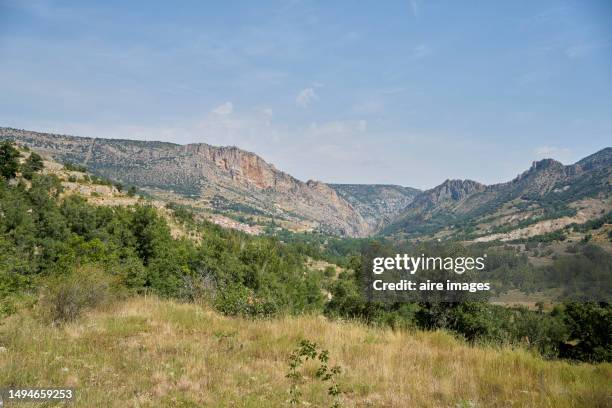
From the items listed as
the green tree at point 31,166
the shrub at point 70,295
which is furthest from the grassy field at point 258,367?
the green tree at point 31,166

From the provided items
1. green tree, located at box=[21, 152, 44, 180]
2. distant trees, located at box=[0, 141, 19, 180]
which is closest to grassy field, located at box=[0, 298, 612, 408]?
distant trees, located at box=[0, 141, 19, 180]

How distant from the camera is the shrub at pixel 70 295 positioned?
352 inches

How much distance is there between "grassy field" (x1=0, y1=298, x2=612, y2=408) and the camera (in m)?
5.29

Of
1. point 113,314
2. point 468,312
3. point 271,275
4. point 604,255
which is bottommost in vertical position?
point 271,275

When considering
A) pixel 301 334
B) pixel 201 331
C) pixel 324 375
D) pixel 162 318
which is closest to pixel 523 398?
pixel 324 375

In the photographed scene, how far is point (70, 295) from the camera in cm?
906

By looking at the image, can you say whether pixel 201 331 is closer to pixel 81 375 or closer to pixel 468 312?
pixel 81 375

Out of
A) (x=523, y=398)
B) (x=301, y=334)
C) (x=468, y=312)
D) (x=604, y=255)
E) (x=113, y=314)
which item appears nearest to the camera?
(x=523, y=398)

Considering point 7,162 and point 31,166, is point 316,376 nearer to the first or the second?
point 7,162

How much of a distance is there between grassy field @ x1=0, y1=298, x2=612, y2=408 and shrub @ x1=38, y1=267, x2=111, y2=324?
1.35ft

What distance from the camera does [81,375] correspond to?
18.7 feet

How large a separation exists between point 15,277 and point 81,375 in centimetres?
986

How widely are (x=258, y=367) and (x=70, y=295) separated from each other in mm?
5865

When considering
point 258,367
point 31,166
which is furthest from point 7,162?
point 258,367
